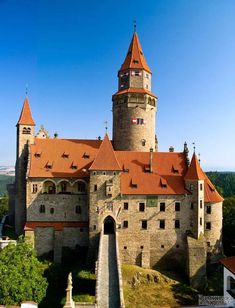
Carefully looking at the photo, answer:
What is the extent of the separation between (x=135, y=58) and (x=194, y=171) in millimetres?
22571

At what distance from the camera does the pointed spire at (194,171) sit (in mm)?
43812

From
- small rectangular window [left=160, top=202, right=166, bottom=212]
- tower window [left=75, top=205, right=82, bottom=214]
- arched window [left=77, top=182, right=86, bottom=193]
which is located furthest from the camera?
arched window [left=77, top=182, right=86, bottom=193]

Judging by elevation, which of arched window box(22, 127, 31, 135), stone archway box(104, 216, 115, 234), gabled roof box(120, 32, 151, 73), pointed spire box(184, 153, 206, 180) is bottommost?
stone archway box(104, 216, 115, 234)

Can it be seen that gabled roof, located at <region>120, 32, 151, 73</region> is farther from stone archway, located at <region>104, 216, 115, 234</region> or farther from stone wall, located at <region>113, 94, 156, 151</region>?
stone archway, located at <region>104, 216, 115, 234</region>

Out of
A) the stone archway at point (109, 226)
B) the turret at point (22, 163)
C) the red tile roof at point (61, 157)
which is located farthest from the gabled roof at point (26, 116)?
the stone archway at point (109, 226)

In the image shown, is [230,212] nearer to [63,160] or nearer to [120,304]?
[63,160]

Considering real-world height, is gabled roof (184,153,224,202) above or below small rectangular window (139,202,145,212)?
above

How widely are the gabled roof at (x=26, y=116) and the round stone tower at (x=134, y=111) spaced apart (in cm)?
1351

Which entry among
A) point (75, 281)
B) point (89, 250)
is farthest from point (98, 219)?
point (75, 281)

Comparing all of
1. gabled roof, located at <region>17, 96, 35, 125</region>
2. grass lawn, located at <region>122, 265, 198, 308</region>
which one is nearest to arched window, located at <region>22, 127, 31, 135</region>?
gabled roof, located at <region>17, 96, 35, 125</region>

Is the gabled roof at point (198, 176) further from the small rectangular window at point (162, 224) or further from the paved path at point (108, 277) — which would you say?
the paved path at point (108, 277)

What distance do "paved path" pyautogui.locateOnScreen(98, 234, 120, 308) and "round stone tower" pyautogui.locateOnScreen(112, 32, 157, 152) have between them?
1630 centimetres

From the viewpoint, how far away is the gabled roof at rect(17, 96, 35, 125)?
159 feet

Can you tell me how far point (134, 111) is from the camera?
50312 mm
